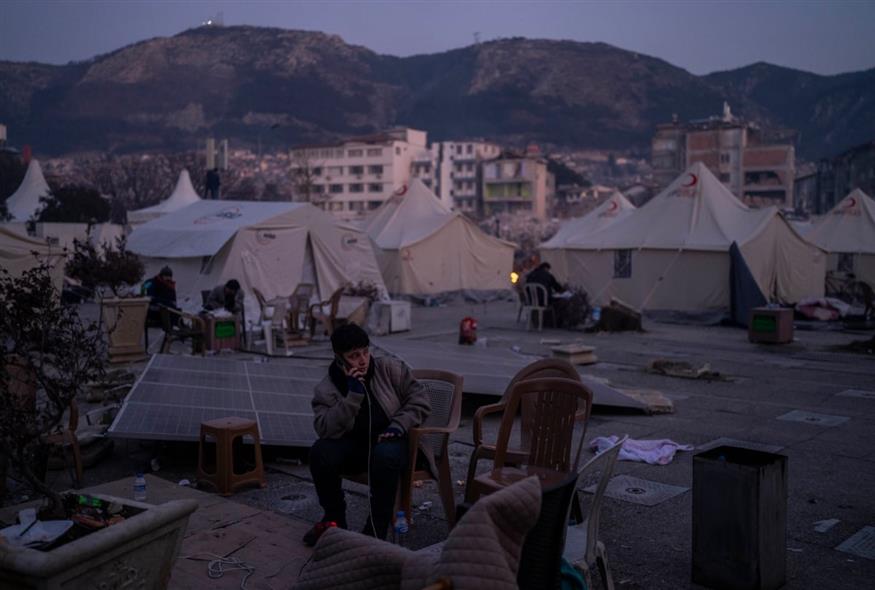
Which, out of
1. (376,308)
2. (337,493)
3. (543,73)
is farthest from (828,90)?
(337,493)

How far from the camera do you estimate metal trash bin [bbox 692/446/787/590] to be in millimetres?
3918

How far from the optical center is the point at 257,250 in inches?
730

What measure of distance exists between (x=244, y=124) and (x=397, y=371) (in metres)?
132

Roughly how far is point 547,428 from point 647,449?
2.31m

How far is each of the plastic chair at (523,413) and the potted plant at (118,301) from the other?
7354mm

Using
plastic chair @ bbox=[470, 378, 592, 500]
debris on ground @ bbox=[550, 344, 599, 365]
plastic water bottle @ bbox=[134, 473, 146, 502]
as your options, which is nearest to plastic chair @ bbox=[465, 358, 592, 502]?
plastic chair @ bbox=[470, 378, 592, 500]

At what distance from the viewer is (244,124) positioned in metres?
130

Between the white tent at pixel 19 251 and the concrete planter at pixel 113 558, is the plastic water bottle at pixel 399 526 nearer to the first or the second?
the concrete planter at pixel 113 558

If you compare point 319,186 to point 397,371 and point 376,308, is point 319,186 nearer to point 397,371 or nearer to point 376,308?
point 376,308

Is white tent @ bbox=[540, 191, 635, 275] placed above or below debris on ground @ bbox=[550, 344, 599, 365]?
above

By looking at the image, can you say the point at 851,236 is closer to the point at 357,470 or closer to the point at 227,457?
the point at 227,457

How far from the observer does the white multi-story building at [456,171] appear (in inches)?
3455

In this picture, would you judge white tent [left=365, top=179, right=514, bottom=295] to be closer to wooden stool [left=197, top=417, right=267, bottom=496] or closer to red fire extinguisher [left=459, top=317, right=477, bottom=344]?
red fire extinguisher [left=459, top=317, right=477, bottom=344]

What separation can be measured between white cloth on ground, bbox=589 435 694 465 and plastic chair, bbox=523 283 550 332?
9.54 m
